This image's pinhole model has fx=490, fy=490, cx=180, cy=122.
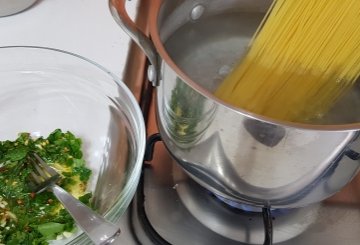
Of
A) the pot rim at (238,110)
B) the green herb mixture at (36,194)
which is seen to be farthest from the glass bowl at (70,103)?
the pot rim at (238,110)

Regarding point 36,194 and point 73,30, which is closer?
point 36,194

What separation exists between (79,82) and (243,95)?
0.24 meters

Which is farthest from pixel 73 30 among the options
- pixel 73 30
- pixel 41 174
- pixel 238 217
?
pixel 238 217

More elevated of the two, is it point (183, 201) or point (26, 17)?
point (26, 17)

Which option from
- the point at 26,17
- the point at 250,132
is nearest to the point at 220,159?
the point at 250,132

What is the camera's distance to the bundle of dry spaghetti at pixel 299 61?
529 mm

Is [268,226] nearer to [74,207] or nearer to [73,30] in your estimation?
[74,207]

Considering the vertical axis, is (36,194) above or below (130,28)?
below

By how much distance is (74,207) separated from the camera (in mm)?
510

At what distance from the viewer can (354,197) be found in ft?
2.12

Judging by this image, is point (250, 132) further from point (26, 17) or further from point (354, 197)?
point (26, 17)

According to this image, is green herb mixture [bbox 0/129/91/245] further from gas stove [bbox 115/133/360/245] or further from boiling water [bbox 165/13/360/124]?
boiling water [bbox 165/13/360/124]

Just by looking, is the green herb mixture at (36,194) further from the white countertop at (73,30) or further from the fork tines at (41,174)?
the white countertop at (73,30)

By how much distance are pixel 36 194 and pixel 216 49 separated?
32 centimetres
